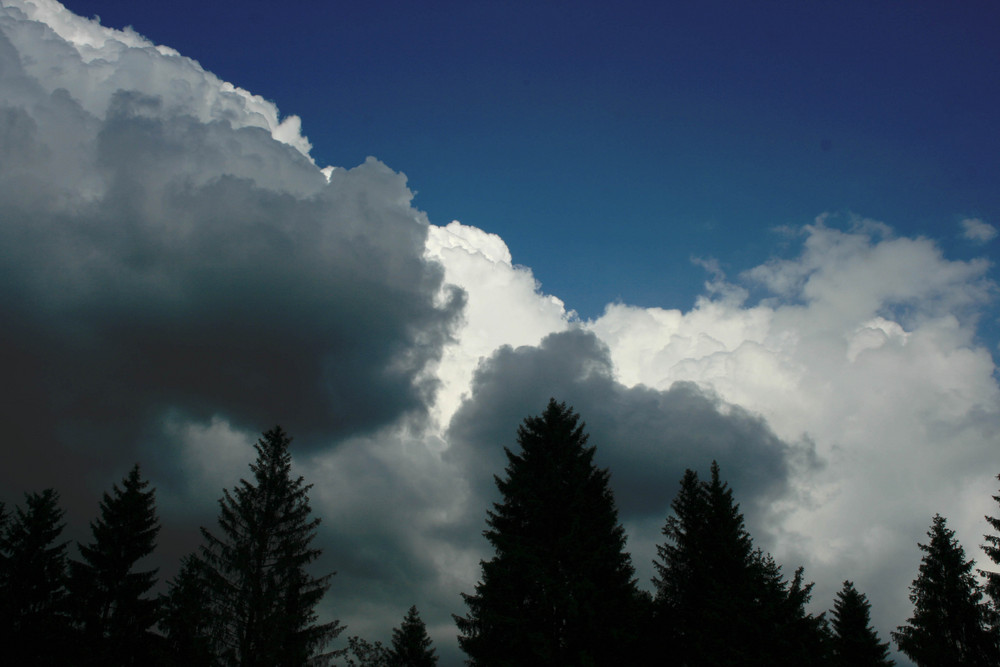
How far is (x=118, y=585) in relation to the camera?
2911 centimetres

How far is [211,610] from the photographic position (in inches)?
977

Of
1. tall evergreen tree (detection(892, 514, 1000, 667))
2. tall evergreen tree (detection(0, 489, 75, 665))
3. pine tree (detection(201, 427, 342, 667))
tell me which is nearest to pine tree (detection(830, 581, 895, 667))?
tall evergreen tree (detection(892, 514, 1000, 667))

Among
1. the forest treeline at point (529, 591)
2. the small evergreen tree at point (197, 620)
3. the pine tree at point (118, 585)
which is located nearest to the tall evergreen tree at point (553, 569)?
the forest treeline at point (529, 591)

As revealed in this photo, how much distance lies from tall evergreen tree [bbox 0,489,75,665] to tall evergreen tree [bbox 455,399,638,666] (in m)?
19.0

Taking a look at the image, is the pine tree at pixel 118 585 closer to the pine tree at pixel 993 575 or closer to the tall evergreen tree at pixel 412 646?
the tall evergreen tree at pixel 412 646

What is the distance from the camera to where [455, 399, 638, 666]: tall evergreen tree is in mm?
21547

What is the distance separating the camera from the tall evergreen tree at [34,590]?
90.4ft

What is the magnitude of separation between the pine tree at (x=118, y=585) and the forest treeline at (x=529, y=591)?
6cm

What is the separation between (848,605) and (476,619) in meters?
31.2

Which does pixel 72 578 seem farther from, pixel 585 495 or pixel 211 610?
pixel 585 495

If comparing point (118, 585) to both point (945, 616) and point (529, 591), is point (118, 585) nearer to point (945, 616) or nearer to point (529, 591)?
point (529, 591)

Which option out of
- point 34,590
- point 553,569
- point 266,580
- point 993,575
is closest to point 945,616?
point 993,575

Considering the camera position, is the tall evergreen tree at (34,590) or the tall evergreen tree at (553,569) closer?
the tall evergreen tree at (553,569)

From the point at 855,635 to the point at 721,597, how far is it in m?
24.9
